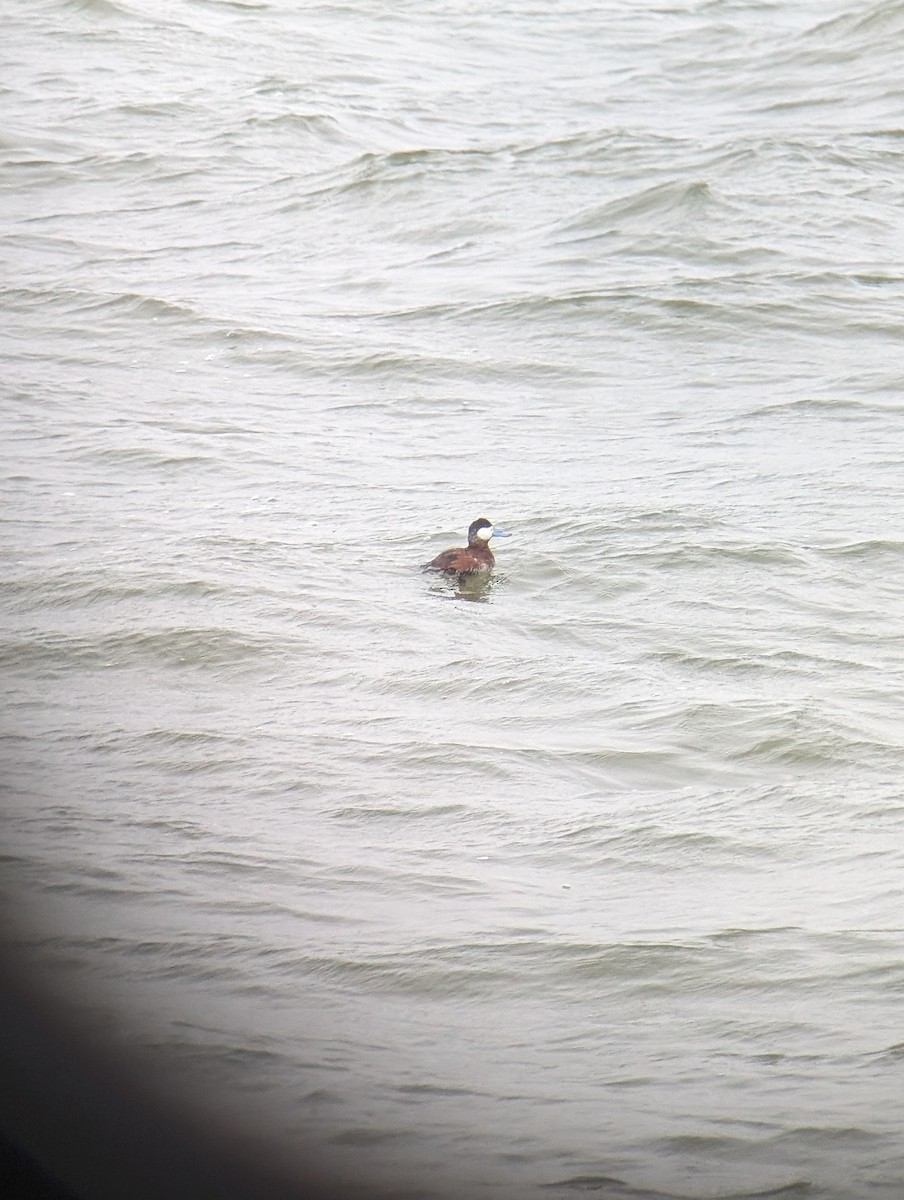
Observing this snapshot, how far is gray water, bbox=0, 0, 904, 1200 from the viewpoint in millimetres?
3770

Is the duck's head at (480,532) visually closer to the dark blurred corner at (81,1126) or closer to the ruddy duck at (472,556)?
the ruddy duck at (472,556)

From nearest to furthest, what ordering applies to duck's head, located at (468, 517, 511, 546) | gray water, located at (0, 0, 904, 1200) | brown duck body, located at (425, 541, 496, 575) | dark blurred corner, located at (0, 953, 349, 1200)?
1. dark blurred corner, located at (0, 953, 349, 1200)
2. gray water, located at (0, 0, 904, 1200)
3. brown duck body, located at (425, 541, 496, 575)
4. duck's head, located at (468, 517, 511, 546)

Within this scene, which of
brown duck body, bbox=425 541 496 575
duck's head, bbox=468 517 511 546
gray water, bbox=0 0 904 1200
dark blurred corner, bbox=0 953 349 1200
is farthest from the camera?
duck's head, bbox=468 517 511 546

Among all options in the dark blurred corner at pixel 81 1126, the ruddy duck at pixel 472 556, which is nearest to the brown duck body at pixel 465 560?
the ruddy duck at pixel 472 556

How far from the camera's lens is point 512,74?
1750cm

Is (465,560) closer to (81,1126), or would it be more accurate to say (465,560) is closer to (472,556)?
(472,556)

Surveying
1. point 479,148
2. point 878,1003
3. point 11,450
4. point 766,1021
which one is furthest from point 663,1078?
point 479,148

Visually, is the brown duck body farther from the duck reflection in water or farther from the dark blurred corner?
the dark blurred corner

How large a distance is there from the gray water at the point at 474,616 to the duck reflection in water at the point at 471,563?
0.26 feet

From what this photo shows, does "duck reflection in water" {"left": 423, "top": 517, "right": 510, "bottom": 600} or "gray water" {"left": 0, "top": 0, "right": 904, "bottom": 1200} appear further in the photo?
"duck reflection in water" {"left": 423, "top": 517, "right": 510, "bottom": 600}

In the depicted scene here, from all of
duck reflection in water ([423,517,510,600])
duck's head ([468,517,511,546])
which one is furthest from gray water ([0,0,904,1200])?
duck's head ([468,517,511,546])

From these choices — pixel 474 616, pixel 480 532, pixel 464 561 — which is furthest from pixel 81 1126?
pixel 480 532

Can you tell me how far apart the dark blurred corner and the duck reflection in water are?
20.0 feet

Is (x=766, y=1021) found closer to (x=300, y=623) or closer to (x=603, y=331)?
(x=300, y=623)
